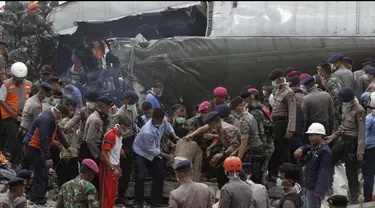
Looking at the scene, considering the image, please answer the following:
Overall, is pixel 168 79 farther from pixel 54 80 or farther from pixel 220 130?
pixel 220 130

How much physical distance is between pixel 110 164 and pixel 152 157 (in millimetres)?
988

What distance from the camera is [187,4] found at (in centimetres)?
1842

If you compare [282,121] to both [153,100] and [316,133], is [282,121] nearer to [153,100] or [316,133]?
[316,133]

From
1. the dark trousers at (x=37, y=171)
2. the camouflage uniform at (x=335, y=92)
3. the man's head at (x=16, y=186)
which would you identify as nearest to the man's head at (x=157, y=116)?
the dark trousers at (x=37, y=171)

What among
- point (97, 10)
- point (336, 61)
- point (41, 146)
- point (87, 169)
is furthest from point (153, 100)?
point (97, 10)

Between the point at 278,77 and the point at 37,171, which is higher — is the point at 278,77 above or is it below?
above

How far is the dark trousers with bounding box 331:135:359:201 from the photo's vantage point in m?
12.4

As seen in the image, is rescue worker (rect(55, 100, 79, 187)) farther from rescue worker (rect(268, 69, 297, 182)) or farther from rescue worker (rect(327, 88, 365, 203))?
rescue worker (rect(327, 88, 365, 203))

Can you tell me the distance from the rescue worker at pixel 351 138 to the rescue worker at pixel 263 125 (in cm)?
94

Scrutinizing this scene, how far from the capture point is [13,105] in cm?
1377

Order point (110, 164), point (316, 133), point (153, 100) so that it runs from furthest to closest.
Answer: point (153, 100), point (110, 164), point (316, 133)

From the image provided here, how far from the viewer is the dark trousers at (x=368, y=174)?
12250 millimetres

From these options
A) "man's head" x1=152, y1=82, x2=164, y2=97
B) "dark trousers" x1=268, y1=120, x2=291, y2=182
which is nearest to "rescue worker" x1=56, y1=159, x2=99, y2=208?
"dark trousers" x1=268, y1=120, x2=291, y2=182

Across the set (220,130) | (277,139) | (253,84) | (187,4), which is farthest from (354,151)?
(187,4)
